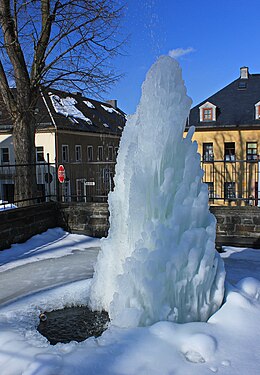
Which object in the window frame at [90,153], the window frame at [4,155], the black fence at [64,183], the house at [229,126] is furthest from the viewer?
the window frame at [90,153]

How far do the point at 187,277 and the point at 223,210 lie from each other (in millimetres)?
4963

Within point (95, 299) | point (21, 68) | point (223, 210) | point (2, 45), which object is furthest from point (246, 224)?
point (2, 45)

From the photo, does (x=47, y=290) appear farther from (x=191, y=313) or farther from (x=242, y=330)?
(x=242, y=330)

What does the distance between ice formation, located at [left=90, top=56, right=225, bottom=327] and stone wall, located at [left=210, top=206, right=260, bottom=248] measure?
4.39m

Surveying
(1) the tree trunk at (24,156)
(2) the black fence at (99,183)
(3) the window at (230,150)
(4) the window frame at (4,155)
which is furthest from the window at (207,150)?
(1) the tree trunk at (24,156)

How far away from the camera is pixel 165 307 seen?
3.65 meters

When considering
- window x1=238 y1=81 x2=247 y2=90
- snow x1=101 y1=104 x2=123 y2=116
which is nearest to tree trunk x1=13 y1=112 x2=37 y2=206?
window x1=238 y1=81 x2=247 y2=90

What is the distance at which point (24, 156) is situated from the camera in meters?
10.8

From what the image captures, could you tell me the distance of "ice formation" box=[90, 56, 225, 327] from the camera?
Result: 371 cm

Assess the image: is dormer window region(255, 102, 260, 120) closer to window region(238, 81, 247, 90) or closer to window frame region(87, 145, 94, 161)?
window region(238, 81, 247, 90)

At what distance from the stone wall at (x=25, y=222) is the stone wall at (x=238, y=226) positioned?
166 inches

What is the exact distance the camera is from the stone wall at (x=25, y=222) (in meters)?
7.97

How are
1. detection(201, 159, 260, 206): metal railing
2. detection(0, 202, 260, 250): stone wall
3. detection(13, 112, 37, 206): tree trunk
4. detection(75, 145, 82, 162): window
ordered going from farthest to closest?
detection(75, 145, 82, 162): window
detection(201, 159, 260, 206): metal railing
detection(13, 112, 37, 206): tree trunk
detection(0, 202, 260, 250): stone wall

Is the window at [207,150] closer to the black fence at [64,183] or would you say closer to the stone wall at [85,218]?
the black fence at [64,183]
